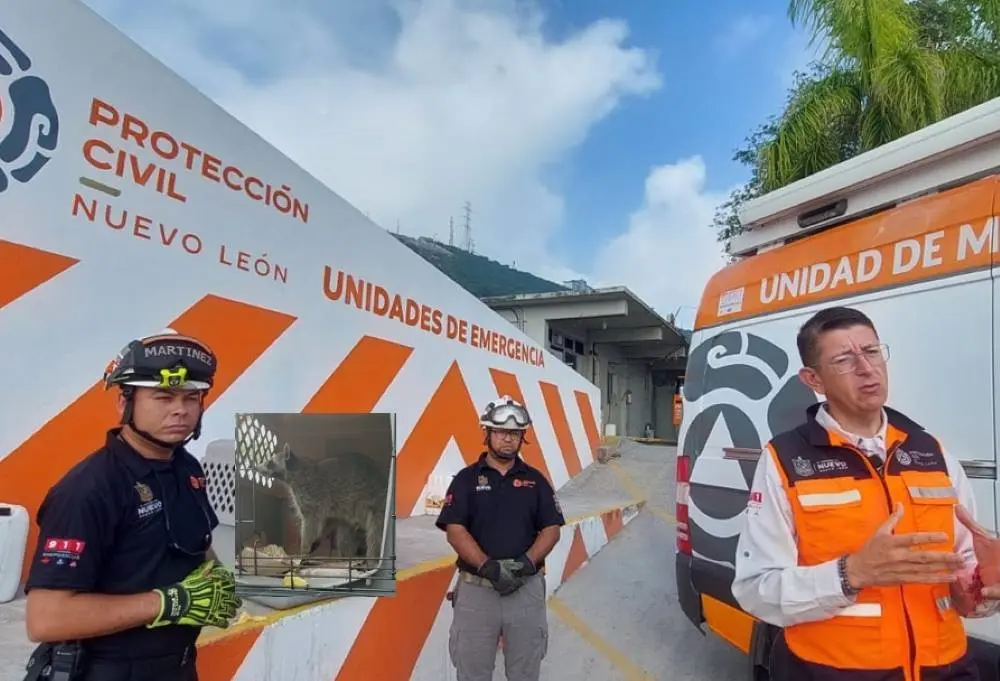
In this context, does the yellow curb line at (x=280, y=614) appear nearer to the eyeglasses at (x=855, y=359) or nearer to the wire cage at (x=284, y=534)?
the wire cage at (x=284, y=534)

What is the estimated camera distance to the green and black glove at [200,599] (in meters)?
1.85

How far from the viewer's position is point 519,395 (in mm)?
9336

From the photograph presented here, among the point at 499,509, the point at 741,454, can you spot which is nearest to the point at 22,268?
the point at 499,509

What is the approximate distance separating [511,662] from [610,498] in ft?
21.3

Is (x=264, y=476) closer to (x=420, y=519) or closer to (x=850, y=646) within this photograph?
(x=850, y=646)

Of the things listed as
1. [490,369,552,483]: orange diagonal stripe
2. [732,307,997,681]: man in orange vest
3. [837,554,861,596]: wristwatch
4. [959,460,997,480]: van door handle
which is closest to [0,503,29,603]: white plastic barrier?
[732,307,997,681]: man in orange vest

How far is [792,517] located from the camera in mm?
1962

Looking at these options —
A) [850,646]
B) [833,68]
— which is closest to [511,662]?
[850,646]

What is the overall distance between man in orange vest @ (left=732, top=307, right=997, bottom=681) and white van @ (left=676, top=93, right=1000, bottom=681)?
85cm

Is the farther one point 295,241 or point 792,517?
point 295,241

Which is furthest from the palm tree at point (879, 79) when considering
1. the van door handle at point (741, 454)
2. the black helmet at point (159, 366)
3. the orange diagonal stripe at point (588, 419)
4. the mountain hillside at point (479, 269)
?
the mountain hillside at point (479, 269)

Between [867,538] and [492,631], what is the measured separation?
90.6 inches

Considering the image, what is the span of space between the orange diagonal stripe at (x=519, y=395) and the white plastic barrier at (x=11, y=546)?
5.56 metres

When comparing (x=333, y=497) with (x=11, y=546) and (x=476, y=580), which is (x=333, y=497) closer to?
(x=476, y=580)
